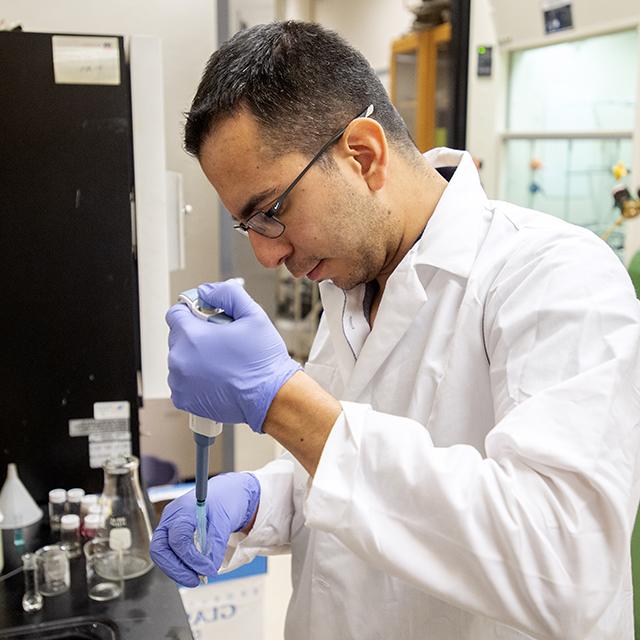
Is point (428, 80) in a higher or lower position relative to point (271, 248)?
higher

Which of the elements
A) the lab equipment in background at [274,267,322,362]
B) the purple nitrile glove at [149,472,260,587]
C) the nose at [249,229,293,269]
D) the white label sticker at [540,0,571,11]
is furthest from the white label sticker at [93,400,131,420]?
the lab equipment in background at [274,267,322,362]

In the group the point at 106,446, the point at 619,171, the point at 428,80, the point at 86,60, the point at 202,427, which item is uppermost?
the point at 428,80

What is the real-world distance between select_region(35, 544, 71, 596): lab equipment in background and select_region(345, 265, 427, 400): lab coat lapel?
0.67 metres

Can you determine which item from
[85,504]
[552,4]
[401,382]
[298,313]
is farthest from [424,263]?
[298,313]

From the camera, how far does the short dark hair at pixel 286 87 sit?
0.95 metres

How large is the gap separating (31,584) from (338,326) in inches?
28.5

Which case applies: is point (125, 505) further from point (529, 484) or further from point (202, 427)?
point (529, 484)

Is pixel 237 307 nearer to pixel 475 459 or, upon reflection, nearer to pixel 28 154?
pixel 475 459

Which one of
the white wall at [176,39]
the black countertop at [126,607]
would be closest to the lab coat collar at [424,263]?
the black countertop at [126,607]

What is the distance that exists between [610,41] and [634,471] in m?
2.65

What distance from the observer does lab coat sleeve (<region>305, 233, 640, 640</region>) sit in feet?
2.49

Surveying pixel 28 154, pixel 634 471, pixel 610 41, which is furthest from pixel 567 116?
pixel 634 471

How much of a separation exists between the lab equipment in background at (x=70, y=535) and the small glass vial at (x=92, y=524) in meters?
0.02

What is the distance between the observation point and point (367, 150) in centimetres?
102
